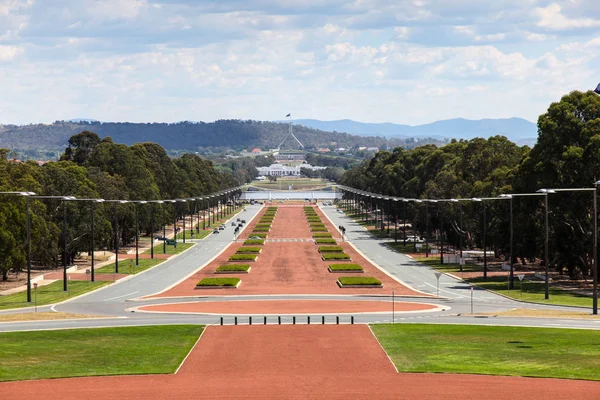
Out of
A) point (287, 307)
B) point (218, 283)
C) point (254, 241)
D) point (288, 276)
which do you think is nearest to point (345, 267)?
point (288, 276)

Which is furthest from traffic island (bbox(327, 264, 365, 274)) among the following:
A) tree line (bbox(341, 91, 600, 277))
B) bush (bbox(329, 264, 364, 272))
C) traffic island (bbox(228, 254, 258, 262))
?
tree line (bbox(341, 91, 600, 277))

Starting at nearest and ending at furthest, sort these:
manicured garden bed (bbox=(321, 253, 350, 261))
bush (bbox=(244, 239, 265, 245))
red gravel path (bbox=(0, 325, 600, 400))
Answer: red gravel path (bbox=(0, 325, 600, 400)), manicured garden bed (bbox=(321, 253, 350, 261)), bush (bbox=(244, 239, 265, 245))

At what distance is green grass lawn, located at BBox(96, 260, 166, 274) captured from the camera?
119188 millimetres

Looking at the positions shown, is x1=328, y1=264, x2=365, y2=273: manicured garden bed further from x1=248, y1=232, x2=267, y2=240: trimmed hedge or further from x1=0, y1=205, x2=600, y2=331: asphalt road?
x1=248, y1=232, x2=267, y2=240: trimmed hedge

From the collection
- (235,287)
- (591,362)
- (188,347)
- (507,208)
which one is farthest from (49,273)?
(591,362)

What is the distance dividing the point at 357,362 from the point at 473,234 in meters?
97.6

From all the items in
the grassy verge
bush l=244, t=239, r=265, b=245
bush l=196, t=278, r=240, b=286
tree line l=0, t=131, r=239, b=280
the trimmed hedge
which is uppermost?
tree line l=0, t=131, r=239, b=280

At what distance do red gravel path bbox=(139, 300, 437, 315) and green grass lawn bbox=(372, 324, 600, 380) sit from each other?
1161cm

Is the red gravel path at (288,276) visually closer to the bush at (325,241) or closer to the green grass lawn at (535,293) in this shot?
the bush at (325,241)

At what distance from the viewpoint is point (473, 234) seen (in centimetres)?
14838

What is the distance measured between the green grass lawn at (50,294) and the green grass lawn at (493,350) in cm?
3259

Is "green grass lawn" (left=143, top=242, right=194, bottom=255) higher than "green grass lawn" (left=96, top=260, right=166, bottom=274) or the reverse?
the reverse

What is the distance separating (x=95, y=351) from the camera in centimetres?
5756

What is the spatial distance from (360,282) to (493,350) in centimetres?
4336
